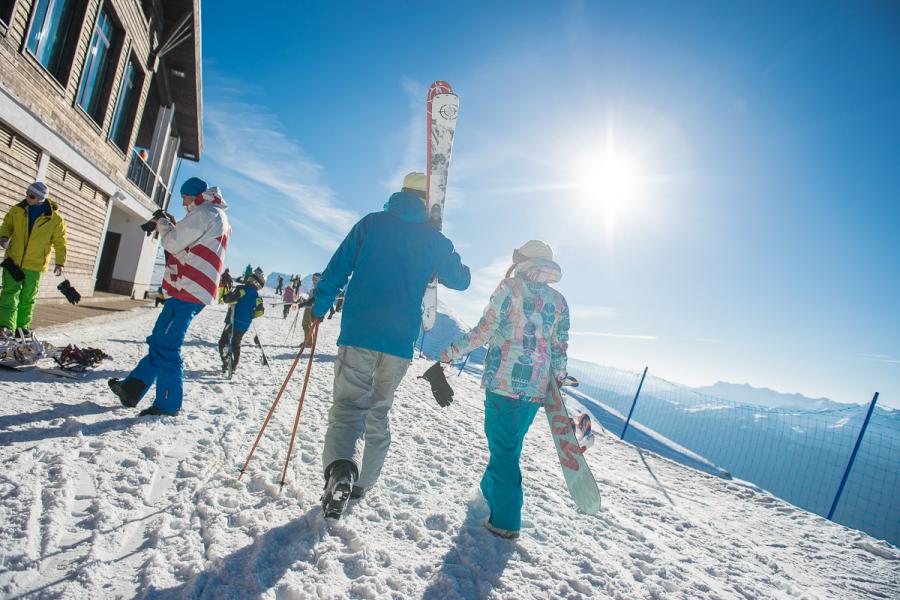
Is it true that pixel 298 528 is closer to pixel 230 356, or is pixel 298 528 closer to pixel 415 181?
pixel 415 181

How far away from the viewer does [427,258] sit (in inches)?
103

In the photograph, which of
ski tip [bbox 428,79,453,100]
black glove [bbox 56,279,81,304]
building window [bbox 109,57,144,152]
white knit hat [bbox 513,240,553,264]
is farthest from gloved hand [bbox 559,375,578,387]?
building window [bbox 109,57,144,152]

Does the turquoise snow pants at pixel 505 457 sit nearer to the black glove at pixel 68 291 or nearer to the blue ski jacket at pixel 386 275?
the blue ski jacket at pixel 386 275

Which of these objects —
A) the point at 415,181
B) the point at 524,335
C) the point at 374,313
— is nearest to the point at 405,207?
the point at 415,181

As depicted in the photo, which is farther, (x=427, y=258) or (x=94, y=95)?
(x=94, y=95)

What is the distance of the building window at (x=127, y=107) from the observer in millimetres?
10559

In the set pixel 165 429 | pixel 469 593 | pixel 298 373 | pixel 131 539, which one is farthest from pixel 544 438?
pixel 131 539

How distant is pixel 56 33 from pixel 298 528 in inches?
420

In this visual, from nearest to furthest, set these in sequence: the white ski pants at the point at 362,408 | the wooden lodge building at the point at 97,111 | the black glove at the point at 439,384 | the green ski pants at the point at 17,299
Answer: the white ski pants at the point at 362,408 → the black glove at the point at 439,384 → the green ski pants at the point at 17,299 → the wooden lodge building at the point at 97,111

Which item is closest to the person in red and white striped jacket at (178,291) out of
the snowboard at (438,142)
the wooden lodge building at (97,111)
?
the snowboard at (438,142)

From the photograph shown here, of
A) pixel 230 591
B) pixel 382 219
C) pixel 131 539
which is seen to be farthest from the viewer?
pixel 382 219

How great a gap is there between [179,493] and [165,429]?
3.30 feet

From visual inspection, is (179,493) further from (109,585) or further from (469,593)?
(469,593)

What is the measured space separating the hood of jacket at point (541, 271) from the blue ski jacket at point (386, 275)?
646mm
